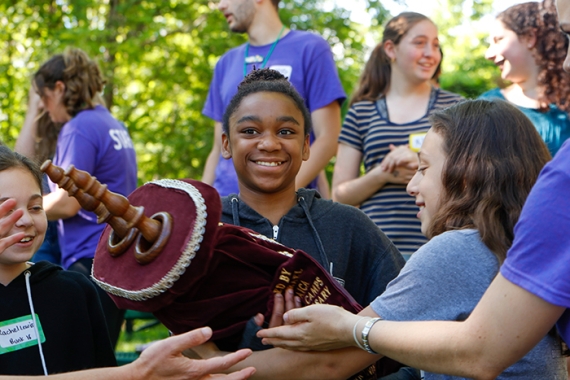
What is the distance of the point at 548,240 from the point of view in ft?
4.91

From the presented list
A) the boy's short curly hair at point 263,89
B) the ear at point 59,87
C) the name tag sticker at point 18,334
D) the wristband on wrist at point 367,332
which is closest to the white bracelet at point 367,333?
the wristband on wrist at point 367,332

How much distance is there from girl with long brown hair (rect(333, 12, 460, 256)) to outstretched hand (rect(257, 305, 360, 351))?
1635mm

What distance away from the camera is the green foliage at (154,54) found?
7.52 m

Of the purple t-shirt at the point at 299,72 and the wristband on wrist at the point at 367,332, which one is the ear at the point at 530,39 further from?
the wristband on wrist at the point at 367,332

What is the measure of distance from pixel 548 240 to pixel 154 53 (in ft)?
24.5

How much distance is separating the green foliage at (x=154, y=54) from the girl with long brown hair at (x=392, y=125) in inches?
136

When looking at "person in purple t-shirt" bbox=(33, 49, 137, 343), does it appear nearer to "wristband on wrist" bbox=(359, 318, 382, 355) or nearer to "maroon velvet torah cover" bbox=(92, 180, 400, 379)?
"maroon velvet torah cover" bbox=(92, 180, 400, 379)

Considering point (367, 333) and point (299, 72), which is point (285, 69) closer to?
point (299, 72)

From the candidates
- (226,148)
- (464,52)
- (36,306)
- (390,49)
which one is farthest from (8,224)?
(464,52)

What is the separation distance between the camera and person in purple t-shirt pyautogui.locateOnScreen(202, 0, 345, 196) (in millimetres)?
3711

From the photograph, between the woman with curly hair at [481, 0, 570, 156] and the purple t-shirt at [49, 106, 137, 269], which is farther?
the purple t-shirt at [49, 106, 137, 269]

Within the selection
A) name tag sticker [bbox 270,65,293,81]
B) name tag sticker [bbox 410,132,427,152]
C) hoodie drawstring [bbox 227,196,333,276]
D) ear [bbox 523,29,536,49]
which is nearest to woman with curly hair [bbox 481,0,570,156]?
ear [bbox 523,29,536,49]

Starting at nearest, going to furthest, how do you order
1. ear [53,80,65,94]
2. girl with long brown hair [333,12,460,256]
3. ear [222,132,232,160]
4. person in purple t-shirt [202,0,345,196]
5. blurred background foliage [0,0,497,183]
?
ear [222,132,232,160] → girl with long brown hair [333,12,460,256] → person in purple t-shirt [202,0,345,196] → ear [53,80,65,94] → blurred background foliage [0,0,497,183]

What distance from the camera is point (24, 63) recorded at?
324 inches
